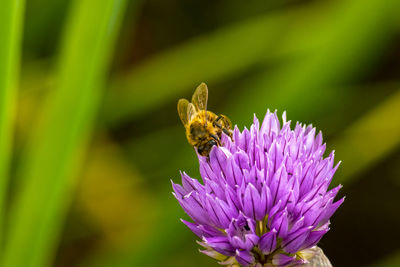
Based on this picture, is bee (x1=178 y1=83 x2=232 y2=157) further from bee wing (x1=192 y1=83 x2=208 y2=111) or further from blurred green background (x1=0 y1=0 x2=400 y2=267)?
blurred green background (x1=0 y1=0 x2=400 y2=267)

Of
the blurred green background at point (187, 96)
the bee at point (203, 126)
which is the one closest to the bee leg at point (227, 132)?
the bee at point (203, 126)

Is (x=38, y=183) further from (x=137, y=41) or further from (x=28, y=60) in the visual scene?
(x=137, y=41)

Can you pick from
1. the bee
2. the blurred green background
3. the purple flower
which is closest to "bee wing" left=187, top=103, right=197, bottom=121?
the bee

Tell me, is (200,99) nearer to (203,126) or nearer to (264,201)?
(203,126)

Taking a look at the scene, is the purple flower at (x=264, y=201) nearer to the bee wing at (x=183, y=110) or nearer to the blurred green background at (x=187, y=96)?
the bee wing at (x=183, y=110)

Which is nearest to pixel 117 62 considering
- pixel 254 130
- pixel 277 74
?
pixel 277 74

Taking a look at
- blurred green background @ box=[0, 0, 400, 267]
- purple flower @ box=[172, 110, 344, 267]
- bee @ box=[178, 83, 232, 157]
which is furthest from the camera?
blurred green background @ box=[0, 0, 400, 267]
